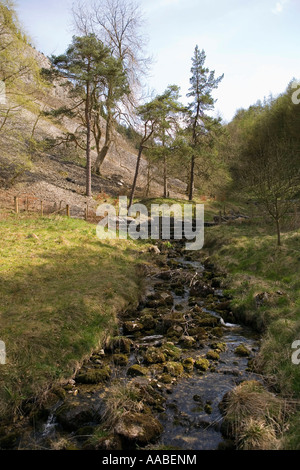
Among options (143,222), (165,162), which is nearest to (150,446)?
(143,222)

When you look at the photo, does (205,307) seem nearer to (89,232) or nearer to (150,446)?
(150,446)

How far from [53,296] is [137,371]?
4.35 m

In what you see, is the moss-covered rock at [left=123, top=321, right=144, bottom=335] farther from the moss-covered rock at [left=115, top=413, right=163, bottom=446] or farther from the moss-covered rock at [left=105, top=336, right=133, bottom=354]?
the moss-covered rock at [left=115, top=413, right=163, bottom=446]

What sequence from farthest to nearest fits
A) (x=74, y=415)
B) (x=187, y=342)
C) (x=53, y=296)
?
(x=53, y=296), (x=187, y=342), (x=74, y=415)

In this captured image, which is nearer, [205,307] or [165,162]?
[205,307]

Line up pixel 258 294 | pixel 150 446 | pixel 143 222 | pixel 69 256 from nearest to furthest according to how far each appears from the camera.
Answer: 1. pixel 150 446
2. pixel 258 294
3. pixel 69 256
4. pixel 143 222

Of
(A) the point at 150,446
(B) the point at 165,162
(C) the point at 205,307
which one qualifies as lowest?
(A) the point at 150,446

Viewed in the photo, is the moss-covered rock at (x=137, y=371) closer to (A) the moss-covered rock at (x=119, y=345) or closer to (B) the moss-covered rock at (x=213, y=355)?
(A) the moss-covered rock at (x=119, y=345)

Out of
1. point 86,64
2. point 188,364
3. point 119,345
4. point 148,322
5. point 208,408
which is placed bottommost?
point 208,408

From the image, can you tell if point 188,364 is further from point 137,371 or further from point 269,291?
point 269,291

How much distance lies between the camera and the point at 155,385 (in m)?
7.20

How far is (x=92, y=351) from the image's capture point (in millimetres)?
8547

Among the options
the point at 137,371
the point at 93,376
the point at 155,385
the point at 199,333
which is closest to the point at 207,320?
the point at 199,333

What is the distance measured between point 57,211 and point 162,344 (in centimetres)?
1424
